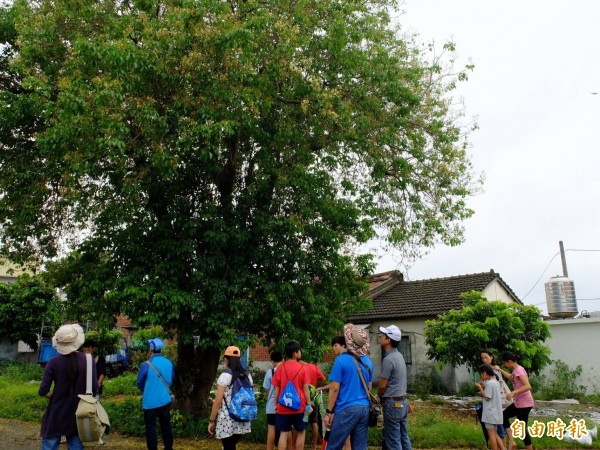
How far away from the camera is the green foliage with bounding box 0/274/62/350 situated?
23297 millimetres

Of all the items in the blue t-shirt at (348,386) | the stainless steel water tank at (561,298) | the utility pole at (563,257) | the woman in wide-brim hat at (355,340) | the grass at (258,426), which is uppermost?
the utility pole at (563,257)

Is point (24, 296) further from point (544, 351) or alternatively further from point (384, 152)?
point (544, 351)

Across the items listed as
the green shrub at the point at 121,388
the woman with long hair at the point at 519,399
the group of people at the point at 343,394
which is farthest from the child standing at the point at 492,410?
the green shrub at the point at 121,388

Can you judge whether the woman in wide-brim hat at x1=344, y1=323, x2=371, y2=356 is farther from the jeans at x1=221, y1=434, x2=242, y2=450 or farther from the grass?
the grass

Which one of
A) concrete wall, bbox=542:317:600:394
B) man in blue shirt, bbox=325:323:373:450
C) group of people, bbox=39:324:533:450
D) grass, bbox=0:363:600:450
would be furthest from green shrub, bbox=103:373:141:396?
concrete wall, bbox=542:317:600:394

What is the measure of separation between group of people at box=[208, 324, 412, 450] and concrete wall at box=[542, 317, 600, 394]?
1486 centimetres

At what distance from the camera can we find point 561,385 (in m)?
18.7

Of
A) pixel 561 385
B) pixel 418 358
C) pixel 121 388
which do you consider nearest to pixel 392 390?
pixel 121 388

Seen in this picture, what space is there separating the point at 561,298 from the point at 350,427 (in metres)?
20.5

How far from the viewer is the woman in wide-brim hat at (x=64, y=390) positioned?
5684 mm

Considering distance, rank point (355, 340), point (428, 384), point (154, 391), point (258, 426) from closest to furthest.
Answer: point (355, 340), point (154, 391), point (258, 426), point (428, 384)

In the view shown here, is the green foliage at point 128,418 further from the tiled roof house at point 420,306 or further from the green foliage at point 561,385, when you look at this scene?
the green foliage at point 561,385

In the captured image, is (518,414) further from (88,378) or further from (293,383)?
(88,378)

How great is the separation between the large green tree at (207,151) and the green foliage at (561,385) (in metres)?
9.98
